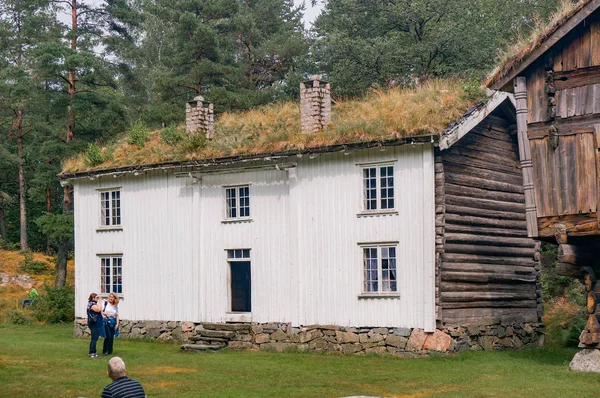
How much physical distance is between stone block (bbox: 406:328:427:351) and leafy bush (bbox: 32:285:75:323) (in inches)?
790

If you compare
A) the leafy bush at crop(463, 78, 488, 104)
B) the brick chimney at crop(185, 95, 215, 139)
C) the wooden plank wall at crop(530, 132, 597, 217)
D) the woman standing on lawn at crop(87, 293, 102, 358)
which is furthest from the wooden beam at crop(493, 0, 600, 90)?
the brick chimney at crop(185, 95, 215, 139)

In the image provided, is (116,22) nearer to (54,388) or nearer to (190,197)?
(190,197)

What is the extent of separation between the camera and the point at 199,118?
32625 mm

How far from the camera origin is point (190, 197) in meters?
31.3

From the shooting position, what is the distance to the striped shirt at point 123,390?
1120 cm

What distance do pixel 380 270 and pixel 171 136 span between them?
1013cm

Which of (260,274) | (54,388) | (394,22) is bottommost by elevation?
(54,388)

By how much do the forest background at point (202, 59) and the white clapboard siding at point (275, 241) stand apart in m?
7.86

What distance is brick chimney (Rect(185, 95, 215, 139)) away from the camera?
3262 cm

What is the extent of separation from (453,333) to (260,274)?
6.74m

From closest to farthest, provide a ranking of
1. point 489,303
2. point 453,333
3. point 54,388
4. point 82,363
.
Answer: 1. point 54,388
2. point 82,363
3. point 453,333
4. point 489,303

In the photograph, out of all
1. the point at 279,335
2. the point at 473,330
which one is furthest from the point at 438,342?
the point at 279,335

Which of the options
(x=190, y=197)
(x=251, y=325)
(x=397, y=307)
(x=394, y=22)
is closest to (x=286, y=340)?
(x=251, y=325)

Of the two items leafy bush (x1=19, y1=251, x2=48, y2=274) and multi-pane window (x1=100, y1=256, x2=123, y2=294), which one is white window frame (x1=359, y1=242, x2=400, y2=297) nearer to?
multi-pane window (x1=100, y1=256, x2=123, y2=294)
